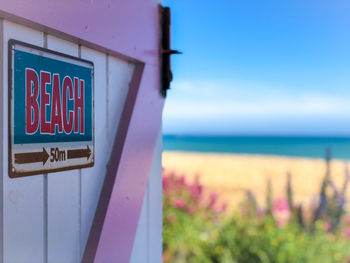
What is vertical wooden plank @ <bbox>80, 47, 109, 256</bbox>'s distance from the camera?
37.8 inches

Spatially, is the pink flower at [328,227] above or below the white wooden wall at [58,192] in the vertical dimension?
below

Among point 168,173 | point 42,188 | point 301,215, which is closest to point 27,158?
point 42,188

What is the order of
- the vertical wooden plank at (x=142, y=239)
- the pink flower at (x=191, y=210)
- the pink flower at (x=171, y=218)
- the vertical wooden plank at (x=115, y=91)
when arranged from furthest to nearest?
the pink flower at (x=191, y=210) → the pink flower at (x=171, y=218) → the vertical wooden plank at (x=142, y=239) → the vertical wooden plank at (x=115, y=91)

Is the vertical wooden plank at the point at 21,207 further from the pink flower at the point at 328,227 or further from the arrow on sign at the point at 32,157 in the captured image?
the pink flower at the point at 328,227

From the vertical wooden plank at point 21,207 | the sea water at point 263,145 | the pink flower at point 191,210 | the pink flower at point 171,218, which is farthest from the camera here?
the sea water at point 263,145

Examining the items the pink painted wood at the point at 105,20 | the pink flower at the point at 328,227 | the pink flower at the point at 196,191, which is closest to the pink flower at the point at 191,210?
the pink flower at the point at 196,191

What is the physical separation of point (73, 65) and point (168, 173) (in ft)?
11.2

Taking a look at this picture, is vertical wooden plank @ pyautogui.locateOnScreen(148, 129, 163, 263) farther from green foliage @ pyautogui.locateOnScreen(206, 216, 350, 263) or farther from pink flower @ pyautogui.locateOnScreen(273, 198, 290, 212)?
pink flower @ pyautogui.locateOnScreen(273, 198, 290, 212)

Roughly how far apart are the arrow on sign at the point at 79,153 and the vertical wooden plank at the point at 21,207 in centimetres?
10

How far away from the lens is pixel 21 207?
763mm

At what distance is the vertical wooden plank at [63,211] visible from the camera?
0.84 metres

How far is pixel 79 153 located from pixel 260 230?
2.30 meters

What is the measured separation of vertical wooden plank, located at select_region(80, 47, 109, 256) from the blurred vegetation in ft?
6.19

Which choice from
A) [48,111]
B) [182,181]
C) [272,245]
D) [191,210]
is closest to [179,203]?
[191,210]
